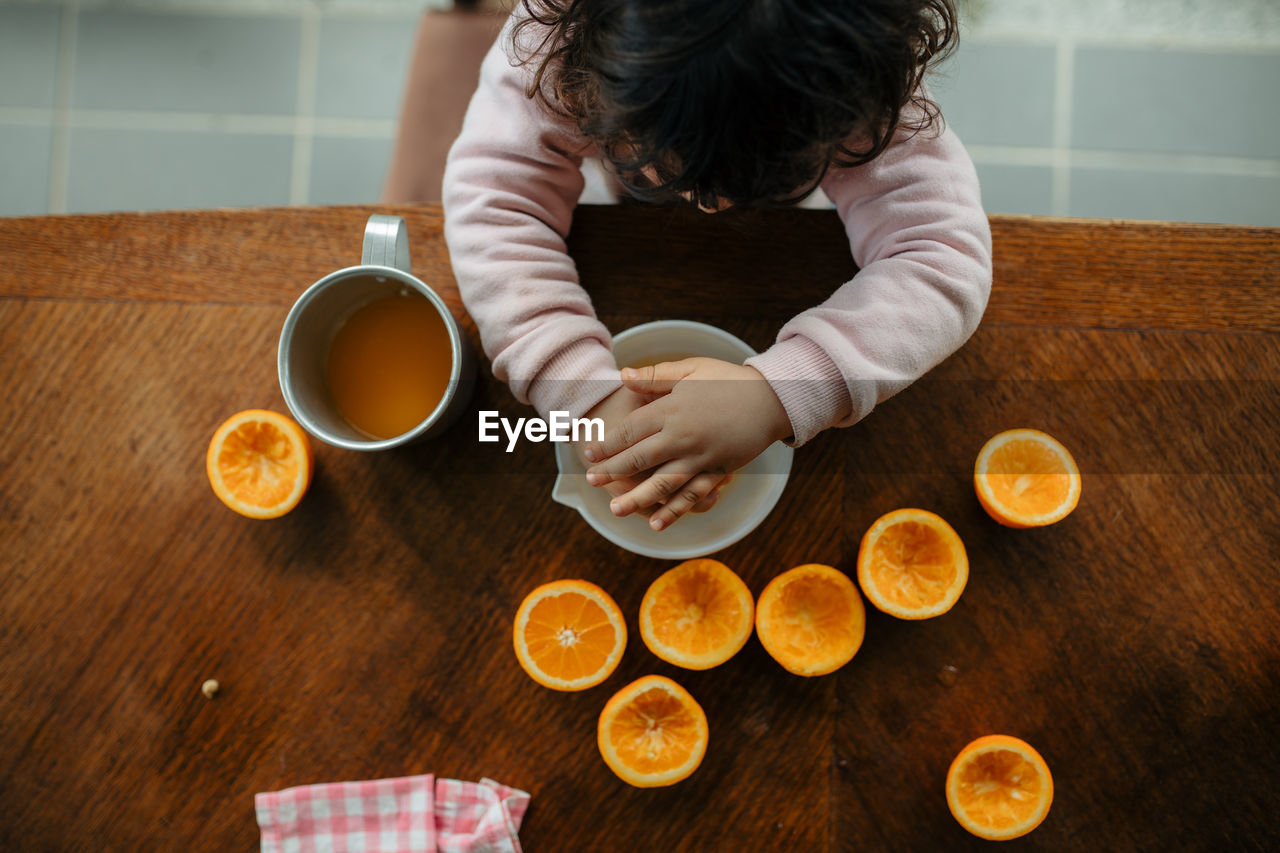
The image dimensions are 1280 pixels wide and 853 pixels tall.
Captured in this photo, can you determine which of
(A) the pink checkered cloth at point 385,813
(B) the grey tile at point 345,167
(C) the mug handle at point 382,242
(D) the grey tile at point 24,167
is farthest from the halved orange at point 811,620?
(D) the grey tile at point 24,167

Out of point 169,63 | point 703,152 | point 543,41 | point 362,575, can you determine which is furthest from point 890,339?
point 169,63

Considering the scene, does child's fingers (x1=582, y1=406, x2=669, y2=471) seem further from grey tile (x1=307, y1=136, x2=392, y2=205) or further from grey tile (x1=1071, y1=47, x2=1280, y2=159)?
grey tile (x1=1071, y1=47, x2=1280, y2=159)

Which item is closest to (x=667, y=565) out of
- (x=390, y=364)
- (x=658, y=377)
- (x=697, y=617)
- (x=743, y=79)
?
(x=697, y=617)

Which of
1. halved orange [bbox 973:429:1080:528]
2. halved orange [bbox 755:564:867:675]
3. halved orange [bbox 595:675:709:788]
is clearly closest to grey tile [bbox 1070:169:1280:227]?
halved orange [bbox 973:429:1080:528]

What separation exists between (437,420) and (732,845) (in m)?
0.42

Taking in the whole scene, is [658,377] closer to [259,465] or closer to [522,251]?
[522,251]

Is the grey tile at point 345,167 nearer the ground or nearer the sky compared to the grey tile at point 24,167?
nearer the sky

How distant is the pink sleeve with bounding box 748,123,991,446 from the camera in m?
0.63

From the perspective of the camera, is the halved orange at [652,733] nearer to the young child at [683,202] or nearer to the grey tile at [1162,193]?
the young child at [683,202]

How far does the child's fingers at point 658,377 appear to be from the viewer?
64 centimetres

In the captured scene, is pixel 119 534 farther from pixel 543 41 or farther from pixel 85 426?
pixel 543 41

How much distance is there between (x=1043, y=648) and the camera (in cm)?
70

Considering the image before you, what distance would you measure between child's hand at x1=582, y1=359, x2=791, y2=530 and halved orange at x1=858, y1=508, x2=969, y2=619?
5.0 inches

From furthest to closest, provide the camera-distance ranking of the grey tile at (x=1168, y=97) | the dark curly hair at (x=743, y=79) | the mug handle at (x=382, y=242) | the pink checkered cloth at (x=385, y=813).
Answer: the grey tile at (x=1168, y=97), the pink checkered cloth at (x=385, y=813), the mug handle at (x=382, y=242), the dark curly hair at (x=743, y=79)
